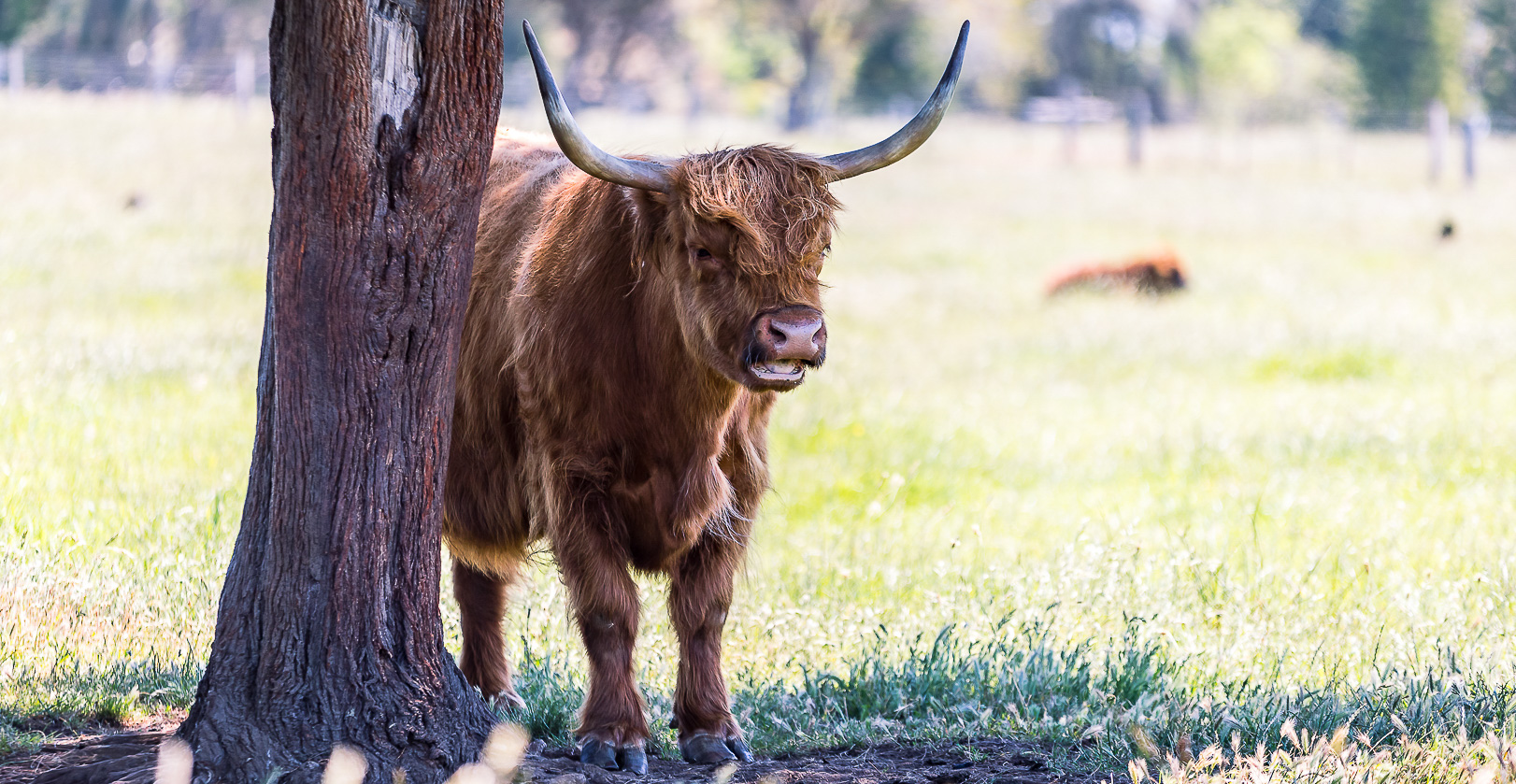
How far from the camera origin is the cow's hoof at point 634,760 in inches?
171

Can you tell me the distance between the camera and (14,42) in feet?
164

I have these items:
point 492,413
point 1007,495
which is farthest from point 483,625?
point 1007,495

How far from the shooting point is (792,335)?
407 centimetres

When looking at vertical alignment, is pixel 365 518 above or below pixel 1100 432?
above

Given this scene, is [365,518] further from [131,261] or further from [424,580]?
[131,261]

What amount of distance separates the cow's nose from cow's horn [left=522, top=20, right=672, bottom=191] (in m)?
0.63

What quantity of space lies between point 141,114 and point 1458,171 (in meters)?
28.1

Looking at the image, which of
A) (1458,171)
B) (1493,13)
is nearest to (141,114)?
(1458,171)

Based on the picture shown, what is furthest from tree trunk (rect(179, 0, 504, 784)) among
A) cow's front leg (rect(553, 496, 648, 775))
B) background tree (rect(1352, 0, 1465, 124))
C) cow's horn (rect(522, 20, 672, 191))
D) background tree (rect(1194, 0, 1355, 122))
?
background tree (rect(1194, 0, 1355, 122))

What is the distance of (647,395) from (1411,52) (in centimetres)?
6488

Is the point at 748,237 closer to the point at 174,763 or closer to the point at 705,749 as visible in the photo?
the point at 705,749

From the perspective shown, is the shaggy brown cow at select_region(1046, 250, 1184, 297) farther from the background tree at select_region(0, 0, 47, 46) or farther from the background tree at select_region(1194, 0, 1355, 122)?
the background tree at select_region(1194, 0, 1355, 122)

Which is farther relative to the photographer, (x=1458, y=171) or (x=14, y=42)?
(x=14, y=42)

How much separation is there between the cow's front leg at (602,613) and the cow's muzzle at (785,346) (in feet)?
2.54
